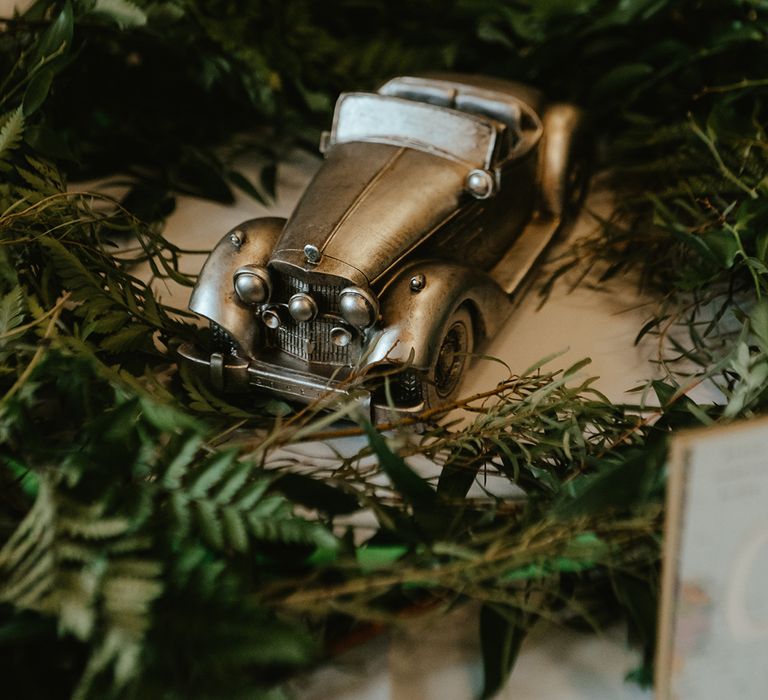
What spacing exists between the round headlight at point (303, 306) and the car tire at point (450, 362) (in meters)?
0.15

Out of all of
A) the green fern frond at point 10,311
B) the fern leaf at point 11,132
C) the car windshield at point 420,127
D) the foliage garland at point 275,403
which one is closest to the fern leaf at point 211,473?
the foliage garland at point 275,403

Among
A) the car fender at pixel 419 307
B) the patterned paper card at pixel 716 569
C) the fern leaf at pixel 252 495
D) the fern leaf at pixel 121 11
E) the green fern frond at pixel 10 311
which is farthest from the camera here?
the fern leaf at pixel 121 11

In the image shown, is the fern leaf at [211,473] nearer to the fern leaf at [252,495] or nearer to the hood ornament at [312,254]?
the fern leaf at [252,495]

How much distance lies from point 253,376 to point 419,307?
0.21 metres

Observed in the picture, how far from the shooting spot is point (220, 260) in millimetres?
1051

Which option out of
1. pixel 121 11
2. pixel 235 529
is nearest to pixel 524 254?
pixel 121 11

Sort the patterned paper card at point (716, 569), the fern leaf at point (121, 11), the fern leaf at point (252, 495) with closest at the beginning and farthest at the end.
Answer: the patterned paper card at point (716, 569), the fern leaf at point (252, 495), the fern leaf at point (121, 11)

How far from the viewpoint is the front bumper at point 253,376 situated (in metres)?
1.01

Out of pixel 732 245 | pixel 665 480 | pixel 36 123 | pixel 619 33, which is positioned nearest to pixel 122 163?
pixel 36 123

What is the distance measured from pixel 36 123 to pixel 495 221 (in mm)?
643

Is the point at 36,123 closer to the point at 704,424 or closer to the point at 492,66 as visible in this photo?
the point at 492,66

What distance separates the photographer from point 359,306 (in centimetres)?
98

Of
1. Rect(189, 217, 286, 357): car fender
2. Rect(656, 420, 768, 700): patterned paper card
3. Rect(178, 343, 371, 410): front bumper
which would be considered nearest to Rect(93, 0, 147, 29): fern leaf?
Rect(189, 217, 286, 357): car fender

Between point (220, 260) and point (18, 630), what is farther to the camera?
point (220, 260)
